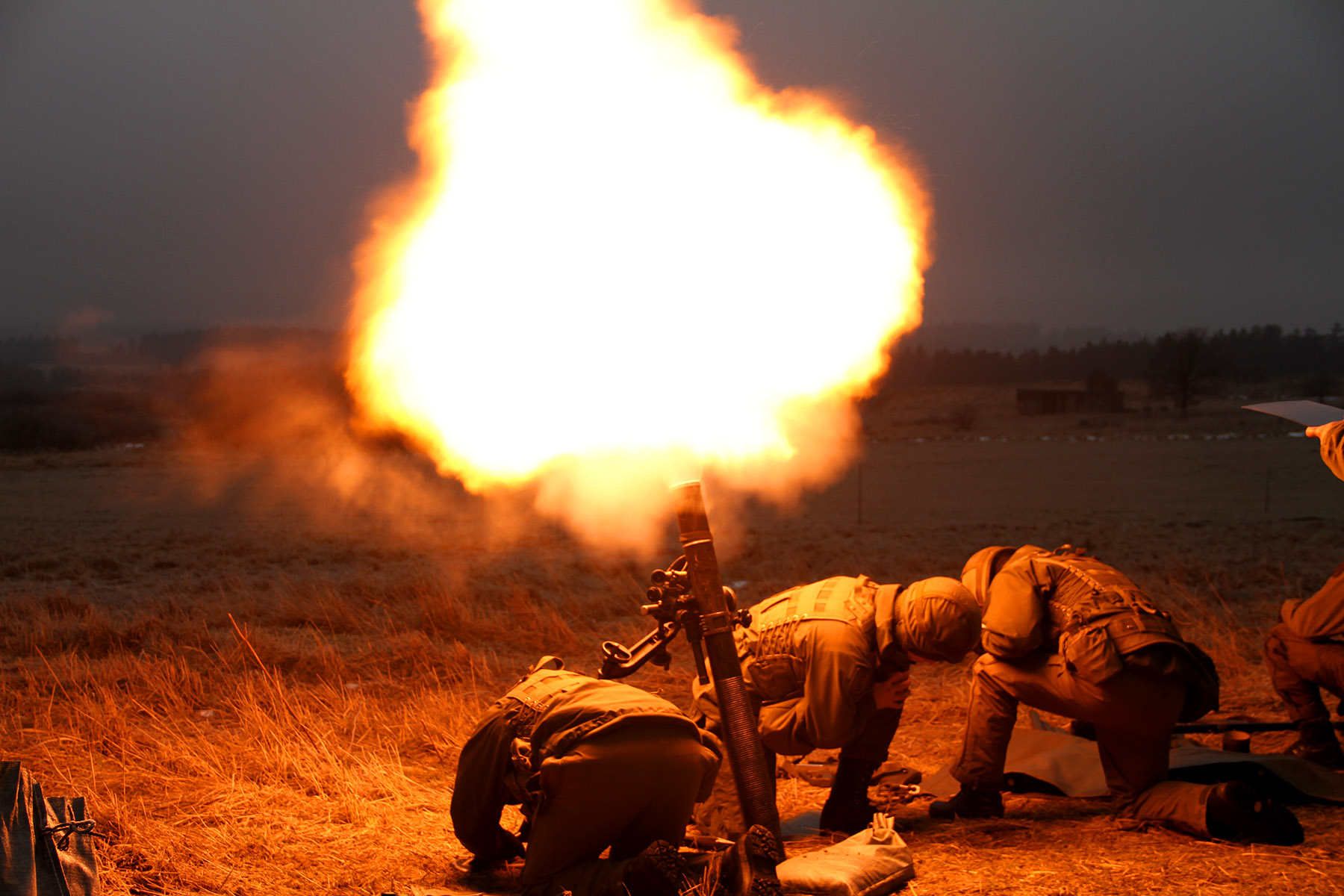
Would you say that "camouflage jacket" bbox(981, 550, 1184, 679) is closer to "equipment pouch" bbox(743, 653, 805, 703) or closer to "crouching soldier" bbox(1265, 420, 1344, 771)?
"equipment pouch" bbox(743, 653, 805, 703)

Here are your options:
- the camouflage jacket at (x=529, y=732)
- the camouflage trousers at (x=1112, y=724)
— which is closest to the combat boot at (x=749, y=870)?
the camouflage jacket at (x=529, y=732)

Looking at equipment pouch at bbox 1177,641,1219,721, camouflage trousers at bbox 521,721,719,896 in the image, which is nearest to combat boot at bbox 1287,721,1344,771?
equipment pouch at bbox 1177,641,1219,721

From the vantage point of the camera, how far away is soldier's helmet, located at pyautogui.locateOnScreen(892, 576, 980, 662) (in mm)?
4891

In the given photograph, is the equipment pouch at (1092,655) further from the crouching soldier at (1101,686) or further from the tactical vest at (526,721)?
the tactical vest at (526,721)

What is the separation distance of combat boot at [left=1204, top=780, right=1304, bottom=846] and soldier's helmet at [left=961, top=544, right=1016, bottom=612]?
141 centimetres

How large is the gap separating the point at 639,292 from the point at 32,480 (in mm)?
26757

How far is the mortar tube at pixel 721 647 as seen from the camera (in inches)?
176

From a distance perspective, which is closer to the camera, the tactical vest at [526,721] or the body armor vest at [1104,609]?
the tactical vest at [526,721]

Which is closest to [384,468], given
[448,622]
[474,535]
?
[474,535]

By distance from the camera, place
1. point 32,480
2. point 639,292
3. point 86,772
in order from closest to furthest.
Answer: point 86,772
point 639,292
point 32,480

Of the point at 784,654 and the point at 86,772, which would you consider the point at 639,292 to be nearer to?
the point at 784,654

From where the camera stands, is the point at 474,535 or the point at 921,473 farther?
the point at 921,473

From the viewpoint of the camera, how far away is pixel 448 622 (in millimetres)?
10273

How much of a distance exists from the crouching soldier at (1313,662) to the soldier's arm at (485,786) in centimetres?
461
